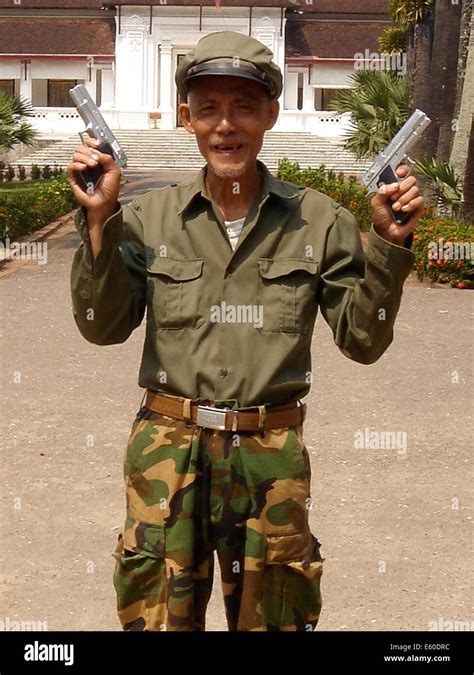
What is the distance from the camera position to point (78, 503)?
5676 mm

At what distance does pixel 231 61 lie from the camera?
108 inches

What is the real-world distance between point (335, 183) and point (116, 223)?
57.2 feet

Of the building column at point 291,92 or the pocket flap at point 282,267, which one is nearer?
the pocket flap at point 282,267

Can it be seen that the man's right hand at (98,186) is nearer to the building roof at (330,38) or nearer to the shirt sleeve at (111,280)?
the shirt sleeve at (111,280)

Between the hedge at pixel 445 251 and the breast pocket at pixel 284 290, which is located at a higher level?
the breast pocket at pixel 284 290

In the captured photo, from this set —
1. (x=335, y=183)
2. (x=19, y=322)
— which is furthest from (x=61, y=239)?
(x=19, y=322)

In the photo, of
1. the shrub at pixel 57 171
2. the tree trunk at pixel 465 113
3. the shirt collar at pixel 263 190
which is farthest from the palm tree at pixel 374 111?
the shirt collar at pixel 263 190

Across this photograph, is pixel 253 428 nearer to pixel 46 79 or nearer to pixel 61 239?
pixel 61 239

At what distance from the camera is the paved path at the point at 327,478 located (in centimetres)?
464

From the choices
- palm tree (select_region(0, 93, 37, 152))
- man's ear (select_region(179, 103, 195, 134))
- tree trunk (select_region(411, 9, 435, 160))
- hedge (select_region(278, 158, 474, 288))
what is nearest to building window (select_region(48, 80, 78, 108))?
palm tree (select_region(0, 93, 37, 152))

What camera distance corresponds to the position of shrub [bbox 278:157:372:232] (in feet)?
57.7

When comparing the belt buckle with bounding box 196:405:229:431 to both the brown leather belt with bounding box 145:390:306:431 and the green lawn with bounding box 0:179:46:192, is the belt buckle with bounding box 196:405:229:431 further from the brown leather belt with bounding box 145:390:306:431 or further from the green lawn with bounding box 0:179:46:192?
the green lawn with bounding box 0:179:46:192

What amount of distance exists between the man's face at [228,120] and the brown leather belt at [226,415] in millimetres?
574

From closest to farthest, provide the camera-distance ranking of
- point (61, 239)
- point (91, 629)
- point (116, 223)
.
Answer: point (116, 223) < point (91, 629) < point (61, 239)
